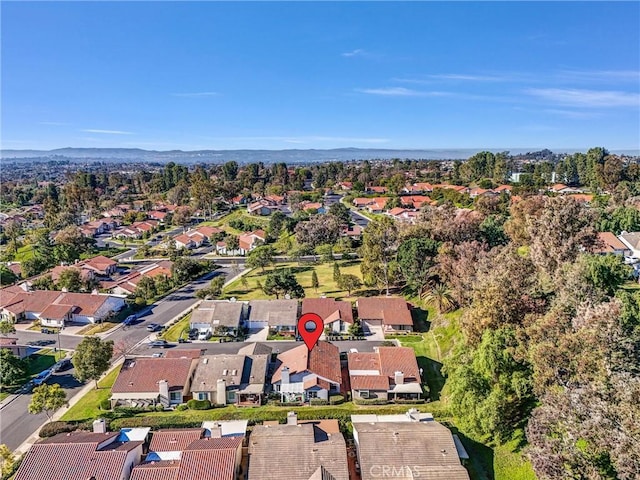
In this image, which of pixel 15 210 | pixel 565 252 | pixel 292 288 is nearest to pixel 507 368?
pixel 565 252

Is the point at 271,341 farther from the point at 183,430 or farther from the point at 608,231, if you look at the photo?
the point at 608,231

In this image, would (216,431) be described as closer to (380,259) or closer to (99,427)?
(99,427)

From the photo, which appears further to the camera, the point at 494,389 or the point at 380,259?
the point at 380,259

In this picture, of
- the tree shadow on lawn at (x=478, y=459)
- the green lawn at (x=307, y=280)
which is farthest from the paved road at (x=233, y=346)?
the tree shadow on lawn at (x=478, y=459)

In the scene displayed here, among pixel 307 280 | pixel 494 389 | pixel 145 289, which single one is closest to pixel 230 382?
pixel 494 389

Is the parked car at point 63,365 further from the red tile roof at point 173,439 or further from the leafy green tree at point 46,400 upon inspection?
the red tile roof at point 173,439

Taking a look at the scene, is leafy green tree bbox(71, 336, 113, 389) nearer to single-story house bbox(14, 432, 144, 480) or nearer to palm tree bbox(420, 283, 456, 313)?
single-story house bbox(14, 432, 144, 480)
